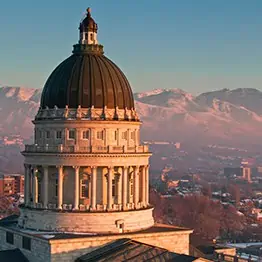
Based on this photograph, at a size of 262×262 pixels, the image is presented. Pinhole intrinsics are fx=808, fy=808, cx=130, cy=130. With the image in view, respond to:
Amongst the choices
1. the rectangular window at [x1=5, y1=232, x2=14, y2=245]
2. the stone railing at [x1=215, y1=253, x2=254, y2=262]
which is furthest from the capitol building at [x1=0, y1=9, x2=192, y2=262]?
the stone railing at [x1=215, y1=253, x2=254, y2=262]

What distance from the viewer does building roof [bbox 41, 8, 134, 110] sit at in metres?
67.2

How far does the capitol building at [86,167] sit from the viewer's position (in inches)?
2598

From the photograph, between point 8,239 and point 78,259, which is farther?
point 8,239

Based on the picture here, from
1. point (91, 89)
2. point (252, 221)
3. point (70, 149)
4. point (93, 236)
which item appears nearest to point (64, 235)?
point (93, 236)

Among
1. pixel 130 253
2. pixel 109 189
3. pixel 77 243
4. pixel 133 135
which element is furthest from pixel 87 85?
pixel 130 253

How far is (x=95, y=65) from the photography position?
6856 centimetres

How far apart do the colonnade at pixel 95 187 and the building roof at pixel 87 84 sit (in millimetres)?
5432

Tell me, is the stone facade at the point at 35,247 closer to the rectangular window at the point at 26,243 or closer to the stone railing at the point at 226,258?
the rectangular window at the point at 26,243

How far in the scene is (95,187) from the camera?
66250 millimetres

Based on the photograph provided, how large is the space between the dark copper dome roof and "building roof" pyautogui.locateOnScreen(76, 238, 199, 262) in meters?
11.9

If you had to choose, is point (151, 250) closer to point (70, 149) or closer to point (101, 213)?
point (101, 213)

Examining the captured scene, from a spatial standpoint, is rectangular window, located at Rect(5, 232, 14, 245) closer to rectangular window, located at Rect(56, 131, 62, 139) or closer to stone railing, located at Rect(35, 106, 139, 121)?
rectangular window, located at Rect(56, 131, 62, 139)

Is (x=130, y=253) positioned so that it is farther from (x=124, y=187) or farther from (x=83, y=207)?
(x=124, y=187)

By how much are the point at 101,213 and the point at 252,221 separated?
426ft
